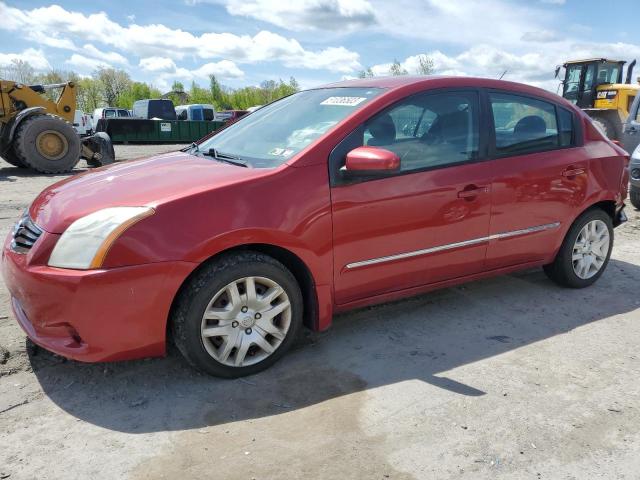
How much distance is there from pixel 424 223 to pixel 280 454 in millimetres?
1668

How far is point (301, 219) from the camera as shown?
2.89 meters

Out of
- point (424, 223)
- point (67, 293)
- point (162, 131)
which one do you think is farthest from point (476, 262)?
point (162, 131)

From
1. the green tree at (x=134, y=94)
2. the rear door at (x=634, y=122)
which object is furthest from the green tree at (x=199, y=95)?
the rear door at (x=634, y=122)

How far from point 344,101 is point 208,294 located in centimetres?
154

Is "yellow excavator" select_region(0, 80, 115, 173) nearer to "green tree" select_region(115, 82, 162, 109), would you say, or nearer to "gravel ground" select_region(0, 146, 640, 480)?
"gravel ground" select_region(0, 146, 640, 480)

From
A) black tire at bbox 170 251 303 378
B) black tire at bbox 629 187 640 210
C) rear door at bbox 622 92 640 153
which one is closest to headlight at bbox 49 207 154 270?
black tire at bbox 170 251 303 378

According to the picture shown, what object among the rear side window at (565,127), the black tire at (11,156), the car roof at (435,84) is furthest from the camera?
the black tire at (11,156)

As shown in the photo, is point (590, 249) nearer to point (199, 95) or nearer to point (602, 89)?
point (602, 89)

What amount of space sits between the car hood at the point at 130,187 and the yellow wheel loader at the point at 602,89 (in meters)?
14.0

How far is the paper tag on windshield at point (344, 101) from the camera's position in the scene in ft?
10.8

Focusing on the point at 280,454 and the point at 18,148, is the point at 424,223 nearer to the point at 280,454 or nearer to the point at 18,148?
the point at 280,454

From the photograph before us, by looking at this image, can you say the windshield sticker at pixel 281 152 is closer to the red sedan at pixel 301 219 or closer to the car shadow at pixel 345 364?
the red sedan at pixel 301 219

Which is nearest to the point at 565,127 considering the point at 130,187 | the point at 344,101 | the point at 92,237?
the point at 344,101

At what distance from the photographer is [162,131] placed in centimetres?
2419
